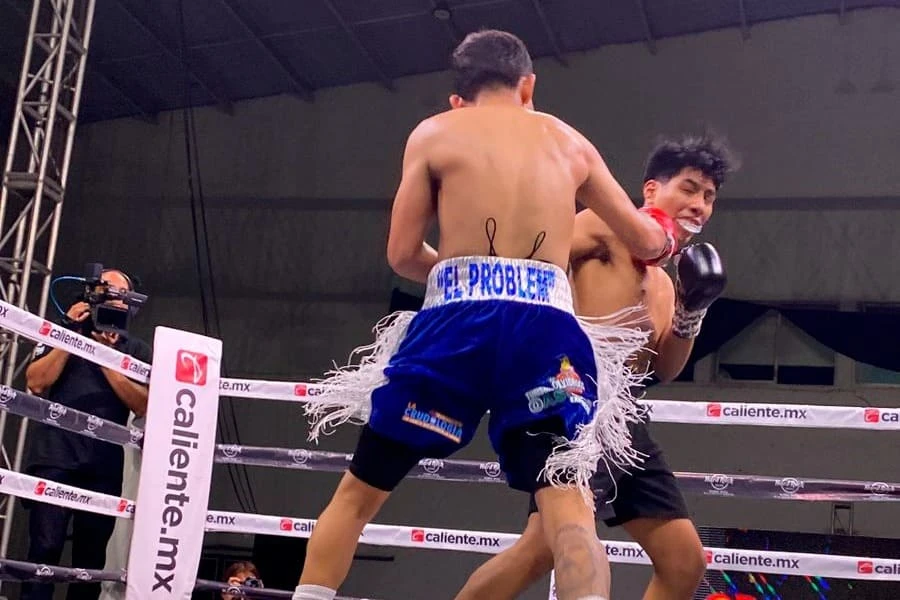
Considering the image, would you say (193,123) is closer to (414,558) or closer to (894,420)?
(414,558)

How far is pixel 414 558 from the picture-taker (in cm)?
811

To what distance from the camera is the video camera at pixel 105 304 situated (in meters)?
3.24

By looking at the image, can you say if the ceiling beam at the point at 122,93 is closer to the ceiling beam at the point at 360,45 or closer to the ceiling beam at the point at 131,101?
the ceiling beam at the point at 131,101

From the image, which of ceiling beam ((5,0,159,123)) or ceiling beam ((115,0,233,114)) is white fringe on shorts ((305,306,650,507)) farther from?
ceiling beam ((5,0,159,123))

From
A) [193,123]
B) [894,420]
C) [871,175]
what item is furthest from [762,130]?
[894,420]

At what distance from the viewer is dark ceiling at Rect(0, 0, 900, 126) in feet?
25.1

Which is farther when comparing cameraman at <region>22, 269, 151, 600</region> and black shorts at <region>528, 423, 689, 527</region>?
cameraman at <region>22, 269, 151, 600</region>

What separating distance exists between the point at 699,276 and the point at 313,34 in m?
6.48

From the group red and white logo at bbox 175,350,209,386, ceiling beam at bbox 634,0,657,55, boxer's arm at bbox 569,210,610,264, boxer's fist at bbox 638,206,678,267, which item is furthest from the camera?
ceiling beam at bbox 634,0,657,55

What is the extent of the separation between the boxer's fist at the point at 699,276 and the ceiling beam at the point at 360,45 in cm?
591

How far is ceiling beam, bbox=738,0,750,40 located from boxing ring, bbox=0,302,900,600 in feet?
18.3

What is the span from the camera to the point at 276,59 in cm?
850

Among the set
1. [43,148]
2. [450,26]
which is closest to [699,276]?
[43,148]

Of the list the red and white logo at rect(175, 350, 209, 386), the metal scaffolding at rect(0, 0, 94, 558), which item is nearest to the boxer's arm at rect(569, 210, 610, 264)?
the red and white logo at rect(175, 350, 209, 386)
